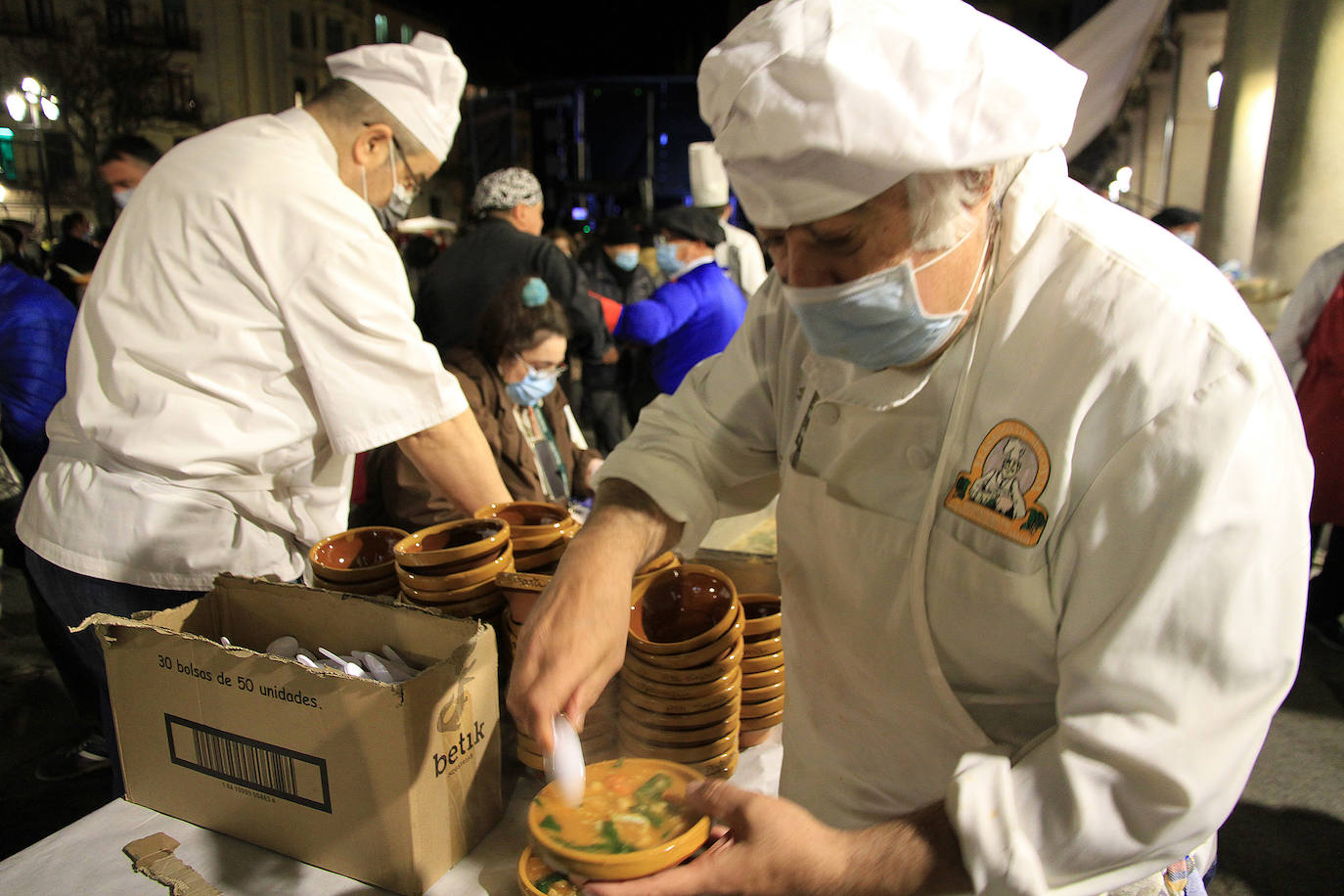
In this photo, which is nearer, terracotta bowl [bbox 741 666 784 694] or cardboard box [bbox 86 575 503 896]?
cardboard box [bbox 86 575 503 896]

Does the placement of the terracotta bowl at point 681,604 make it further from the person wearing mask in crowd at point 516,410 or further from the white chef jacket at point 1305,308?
the white chef jacket at point 1305,308

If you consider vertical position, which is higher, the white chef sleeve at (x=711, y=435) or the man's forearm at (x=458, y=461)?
the white chef sleeve at (x=711, y=435)

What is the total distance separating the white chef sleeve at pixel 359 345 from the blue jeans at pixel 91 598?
480 millimetres

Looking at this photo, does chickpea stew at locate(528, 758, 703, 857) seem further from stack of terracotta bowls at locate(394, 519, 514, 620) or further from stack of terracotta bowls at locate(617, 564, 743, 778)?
stack of terracotta bowls at locate(394, 519, 514, 620)

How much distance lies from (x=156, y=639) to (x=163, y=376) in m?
0.60

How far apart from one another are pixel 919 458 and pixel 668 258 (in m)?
4.22

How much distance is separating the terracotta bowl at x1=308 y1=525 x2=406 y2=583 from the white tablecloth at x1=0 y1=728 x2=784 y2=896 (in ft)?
1.51

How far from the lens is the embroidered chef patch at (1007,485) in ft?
2.83

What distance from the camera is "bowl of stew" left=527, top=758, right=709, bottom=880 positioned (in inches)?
36.8

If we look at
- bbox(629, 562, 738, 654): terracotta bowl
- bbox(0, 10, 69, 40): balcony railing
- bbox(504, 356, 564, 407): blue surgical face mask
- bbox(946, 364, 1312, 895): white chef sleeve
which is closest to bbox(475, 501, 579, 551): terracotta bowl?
bbox(629, 562, 738, 654): terracotta bowl

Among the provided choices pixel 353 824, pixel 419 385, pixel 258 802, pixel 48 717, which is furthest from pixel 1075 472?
pixel 48 717

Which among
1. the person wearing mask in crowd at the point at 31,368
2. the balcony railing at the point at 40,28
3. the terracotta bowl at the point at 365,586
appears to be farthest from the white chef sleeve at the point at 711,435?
the balcony railing at the point at 40,28

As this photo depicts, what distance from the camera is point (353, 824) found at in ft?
3.96

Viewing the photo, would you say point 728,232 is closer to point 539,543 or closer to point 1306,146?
point 1306,146
